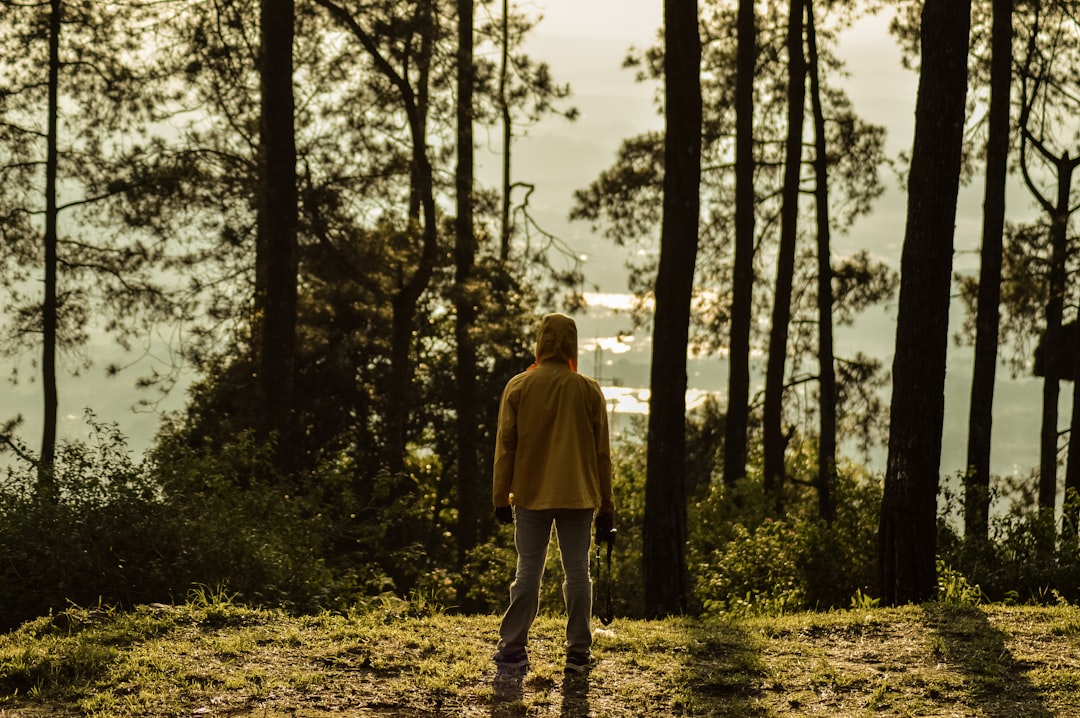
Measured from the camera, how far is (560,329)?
22.4ft

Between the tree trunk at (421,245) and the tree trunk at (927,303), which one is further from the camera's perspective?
the tree trunk at (421,245)

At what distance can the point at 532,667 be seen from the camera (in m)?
7.02

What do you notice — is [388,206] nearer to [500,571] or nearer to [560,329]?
[500,571]

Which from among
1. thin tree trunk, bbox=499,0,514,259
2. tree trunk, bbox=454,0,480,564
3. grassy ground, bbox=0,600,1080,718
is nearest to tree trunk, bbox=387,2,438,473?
tree trunk, bbox=454,0,480,564

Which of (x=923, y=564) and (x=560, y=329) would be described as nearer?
(x=560, y=329)

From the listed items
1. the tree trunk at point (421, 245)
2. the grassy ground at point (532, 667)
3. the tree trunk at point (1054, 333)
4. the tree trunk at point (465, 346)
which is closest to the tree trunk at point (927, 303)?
the grassy ground at point (532, 667)

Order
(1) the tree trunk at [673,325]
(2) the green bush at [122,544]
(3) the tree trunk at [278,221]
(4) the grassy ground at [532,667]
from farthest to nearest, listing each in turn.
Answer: (3) the tree trunk at [278,221] → (1) the tree trunk at [673,325] → (2) the green bush at [122,544] → (4) the grassy ground at [532,667]

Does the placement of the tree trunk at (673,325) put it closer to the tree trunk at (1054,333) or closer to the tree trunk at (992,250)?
the tree trunk at (992,250)

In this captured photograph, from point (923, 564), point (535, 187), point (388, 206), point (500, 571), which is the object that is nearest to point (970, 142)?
point (535, 187)

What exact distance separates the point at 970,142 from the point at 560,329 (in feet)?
64.2

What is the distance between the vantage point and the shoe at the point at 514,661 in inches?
271

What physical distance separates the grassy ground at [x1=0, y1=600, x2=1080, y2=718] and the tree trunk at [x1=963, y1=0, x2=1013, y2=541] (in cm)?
882

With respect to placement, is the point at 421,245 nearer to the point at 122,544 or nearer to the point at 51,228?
the point at 51,228

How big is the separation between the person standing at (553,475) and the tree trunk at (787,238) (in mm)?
14161
